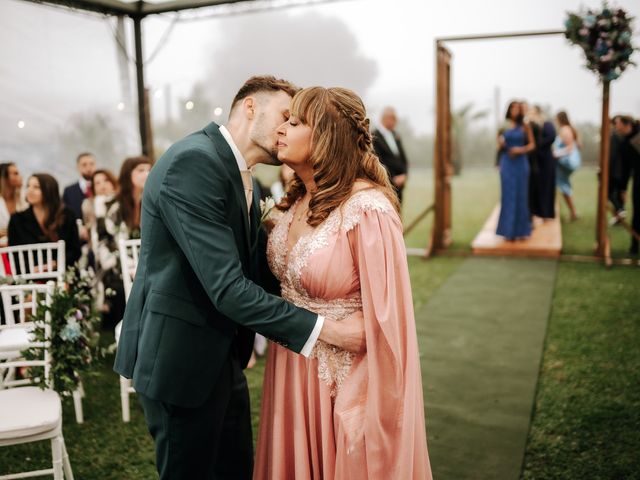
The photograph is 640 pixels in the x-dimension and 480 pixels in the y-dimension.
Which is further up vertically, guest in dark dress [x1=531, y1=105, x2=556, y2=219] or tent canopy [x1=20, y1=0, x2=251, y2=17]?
tent canopy [x1=20, y1=0, x2=251, y2=17]

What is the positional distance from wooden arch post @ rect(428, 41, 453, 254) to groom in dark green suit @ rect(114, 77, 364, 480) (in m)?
6.95

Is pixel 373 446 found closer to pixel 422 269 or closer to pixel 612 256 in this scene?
pixel 422 269

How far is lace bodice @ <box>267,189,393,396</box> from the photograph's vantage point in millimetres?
2102

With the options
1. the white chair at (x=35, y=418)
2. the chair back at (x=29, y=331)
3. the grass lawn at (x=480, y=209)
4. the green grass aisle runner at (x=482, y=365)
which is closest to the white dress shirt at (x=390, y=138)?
the grass lawn at (x=480, y=209)

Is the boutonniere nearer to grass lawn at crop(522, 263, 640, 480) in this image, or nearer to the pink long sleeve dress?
the pink long sleeve dress

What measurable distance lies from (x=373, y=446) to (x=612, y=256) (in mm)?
7736

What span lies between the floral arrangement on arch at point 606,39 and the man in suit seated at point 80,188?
624 cm

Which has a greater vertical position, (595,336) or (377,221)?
(377,221)

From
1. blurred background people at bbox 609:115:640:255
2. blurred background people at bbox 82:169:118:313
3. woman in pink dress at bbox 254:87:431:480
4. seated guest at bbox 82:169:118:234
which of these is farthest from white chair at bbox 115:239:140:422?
blurred background people at bbox 609:115:640:255

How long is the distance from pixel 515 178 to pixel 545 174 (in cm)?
166

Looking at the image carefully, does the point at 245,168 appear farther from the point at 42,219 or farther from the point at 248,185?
the point at 42,219

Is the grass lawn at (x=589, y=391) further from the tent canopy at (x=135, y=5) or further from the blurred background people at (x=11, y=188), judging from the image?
the tent canopy at (x=135, y=5)

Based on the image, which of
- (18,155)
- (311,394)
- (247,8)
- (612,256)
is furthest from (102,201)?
(612,256)

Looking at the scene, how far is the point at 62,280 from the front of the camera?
13.3ft
